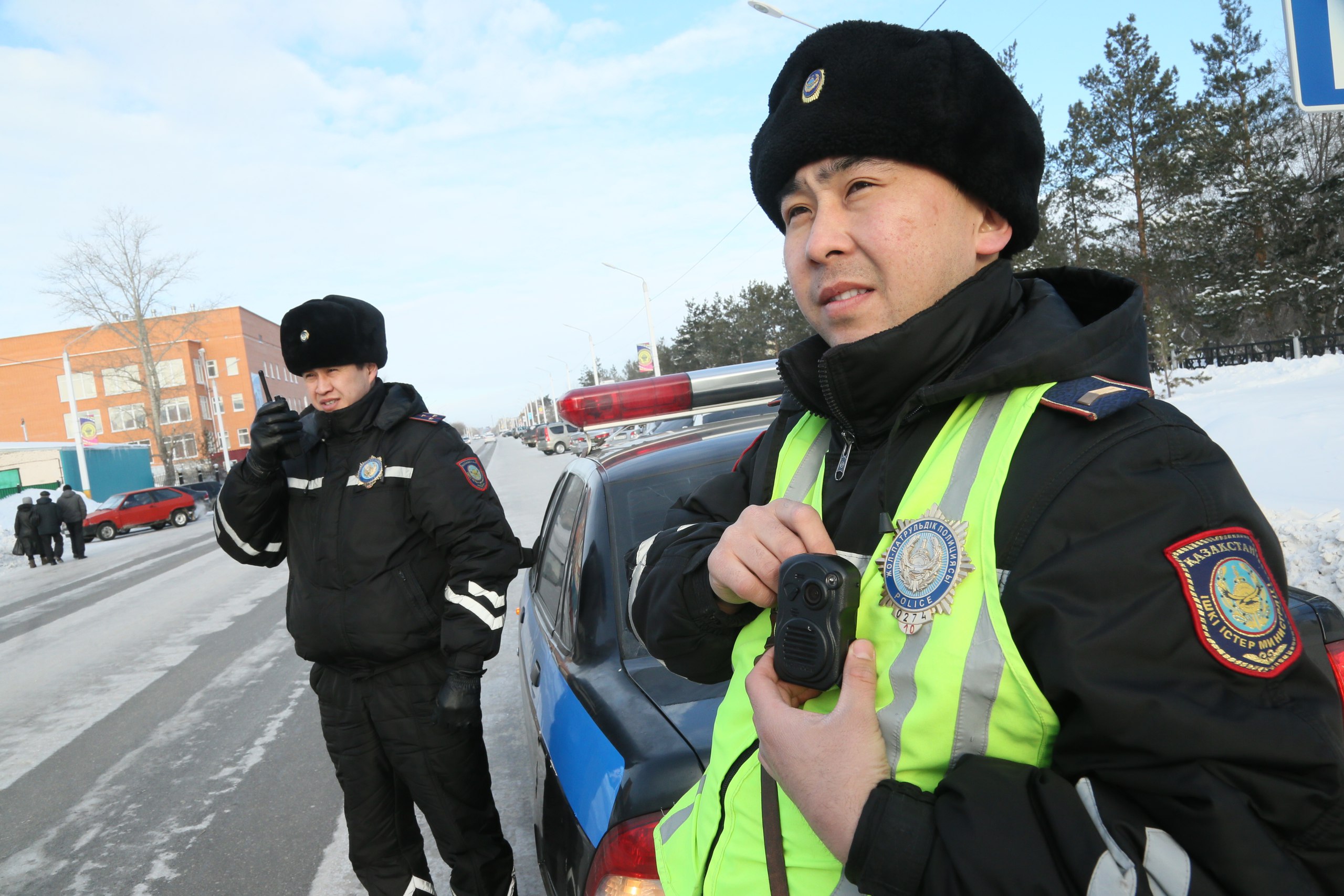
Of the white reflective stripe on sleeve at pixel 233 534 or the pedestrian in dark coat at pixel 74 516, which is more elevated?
the white reflective stripe on sleeve at pixel 233 534

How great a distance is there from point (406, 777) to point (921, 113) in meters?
2.65

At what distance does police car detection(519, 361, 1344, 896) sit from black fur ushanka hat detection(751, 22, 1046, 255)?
101 cm

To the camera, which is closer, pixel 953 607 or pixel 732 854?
pixel 953 607

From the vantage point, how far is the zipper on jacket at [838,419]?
1.21 metres

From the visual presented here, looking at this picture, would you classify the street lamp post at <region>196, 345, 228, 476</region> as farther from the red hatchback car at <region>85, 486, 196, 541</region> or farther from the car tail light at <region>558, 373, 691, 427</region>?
the car tail light at <region>558, 373, 691, 427</region>

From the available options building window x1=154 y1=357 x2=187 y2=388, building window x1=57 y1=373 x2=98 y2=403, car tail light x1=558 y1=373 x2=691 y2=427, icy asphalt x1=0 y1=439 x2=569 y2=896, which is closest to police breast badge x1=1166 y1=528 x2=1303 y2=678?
car tail light x1=558 y1=373 x2=691 y2=427

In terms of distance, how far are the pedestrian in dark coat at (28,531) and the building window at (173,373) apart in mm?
46731

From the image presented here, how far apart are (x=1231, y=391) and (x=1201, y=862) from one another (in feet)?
60.6

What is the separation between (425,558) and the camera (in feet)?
9.50

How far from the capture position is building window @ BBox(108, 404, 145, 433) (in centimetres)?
6319

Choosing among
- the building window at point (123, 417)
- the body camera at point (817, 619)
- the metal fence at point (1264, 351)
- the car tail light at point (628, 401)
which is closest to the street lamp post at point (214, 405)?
the building window at point (123, 417)

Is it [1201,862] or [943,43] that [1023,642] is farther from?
[943,43]

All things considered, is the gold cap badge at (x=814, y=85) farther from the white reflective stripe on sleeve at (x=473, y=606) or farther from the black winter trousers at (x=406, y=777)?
the black winter trousers at (x=406, y=777)

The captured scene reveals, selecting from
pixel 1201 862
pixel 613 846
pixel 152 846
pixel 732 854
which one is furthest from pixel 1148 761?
pixel 152 846
